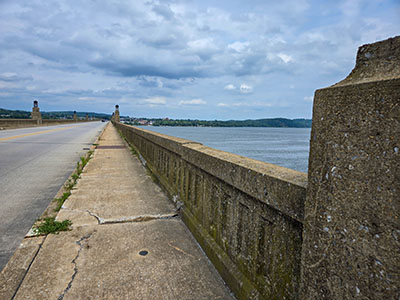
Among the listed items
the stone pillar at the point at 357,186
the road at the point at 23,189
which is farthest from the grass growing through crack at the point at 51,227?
the stone pillar at the point at 357,186

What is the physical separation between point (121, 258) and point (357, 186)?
7.95ft

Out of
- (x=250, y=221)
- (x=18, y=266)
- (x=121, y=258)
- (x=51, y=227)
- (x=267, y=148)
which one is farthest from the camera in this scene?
(x=267, y=148)

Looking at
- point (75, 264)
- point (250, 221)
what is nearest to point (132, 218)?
point (75, 264)

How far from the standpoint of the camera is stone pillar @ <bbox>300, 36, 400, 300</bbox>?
107cm

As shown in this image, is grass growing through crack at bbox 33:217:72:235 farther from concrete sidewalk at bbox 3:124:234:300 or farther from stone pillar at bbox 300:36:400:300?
stone pillar at bbox 300:36:400:300

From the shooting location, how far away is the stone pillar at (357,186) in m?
1.07

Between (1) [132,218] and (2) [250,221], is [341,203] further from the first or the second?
(1) [132,218]

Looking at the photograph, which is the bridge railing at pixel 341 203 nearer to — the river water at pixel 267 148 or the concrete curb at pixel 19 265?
the concrete curb at pixel 19 265

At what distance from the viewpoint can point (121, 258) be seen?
9.34ft

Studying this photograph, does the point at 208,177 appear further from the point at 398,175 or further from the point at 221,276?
the point at 398,175

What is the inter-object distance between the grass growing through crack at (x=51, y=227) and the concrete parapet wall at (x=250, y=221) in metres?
1.60

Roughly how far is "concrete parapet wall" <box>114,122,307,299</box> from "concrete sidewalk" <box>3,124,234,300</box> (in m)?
0.24

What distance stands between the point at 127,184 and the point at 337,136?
5182 millimetres

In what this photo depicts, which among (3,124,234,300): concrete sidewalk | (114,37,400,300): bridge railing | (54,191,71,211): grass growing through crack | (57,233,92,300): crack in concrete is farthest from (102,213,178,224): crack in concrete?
(114,37,400,300): bridge railing
